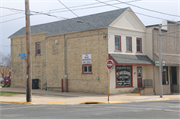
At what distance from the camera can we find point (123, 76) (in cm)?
2478

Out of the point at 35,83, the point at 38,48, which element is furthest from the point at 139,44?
the point at 35,83

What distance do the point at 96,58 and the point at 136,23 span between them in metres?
5.87

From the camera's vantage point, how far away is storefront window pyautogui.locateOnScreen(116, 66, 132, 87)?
24438 mm

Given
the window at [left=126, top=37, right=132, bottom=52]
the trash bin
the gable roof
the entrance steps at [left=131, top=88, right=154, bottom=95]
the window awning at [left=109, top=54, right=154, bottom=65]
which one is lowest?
the entrance steps at [left=131, top=88, right=154, bottom=95]

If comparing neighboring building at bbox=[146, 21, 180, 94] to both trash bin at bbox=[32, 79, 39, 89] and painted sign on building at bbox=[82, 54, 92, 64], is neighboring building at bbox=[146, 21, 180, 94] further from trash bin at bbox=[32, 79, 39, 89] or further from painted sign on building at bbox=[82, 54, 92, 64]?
trash bin at bbox=[32, 79, 39, 89]

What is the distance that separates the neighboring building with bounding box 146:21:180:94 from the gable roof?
435cm

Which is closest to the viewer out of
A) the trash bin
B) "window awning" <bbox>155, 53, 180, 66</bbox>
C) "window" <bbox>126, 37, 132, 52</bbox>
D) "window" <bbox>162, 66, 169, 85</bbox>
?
"window" <bbox>126, 37, 132, 52</bbox>

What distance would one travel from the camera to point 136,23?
26.3 metres

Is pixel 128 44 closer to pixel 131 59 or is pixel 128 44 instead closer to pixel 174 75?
pixel 131 59

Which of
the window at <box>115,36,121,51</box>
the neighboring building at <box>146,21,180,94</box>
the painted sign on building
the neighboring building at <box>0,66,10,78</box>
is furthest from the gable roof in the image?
the neighboring building at <box>0,66,10,78</box>

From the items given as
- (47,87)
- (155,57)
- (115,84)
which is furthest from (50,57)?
(155,57)

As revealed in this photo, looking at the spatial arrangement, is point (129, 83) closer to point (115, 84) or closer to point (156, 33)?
point (115, 84)

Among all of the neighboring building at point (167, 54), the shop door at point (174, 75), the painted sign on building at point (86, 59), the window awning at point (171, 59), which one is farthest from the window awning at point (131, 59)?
the shop door at point (174, 75)

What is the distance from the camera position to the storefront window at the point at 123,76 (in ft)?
80.2
